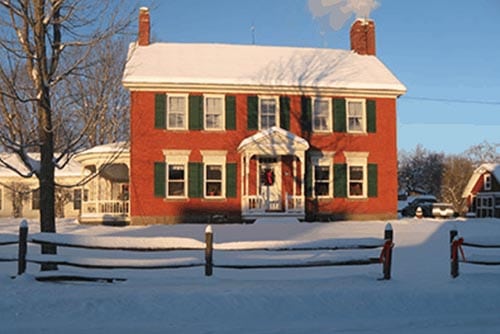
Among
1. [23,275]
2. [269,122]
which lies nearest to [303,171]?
[269,122]

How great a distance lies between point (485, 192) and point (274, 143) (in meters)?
23.0

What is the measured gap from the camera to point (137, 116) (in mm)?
24453

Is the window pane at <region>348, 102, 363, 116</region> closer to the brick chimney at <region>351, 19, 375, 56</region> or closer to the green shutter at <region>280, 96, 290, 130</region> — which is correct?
the green shutter at <region>280, 96, 290, 130</region>

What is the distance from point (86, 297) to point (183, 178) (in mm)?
17014

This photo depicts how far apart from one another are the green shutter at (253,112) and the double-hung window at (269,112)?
25cm

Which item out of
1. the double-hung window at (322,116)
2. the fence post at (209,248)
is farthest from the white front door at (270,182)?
the fence post at (209,248)

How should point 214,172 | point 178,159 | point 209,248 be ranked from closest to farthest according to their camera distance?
1. point 209,248
2. point 178,159
3. point 214,172

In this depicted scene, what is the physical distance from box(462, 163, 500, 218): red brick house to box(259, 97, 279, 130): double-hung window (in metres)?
20.3

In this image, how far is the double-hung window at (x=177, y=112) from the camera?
81.5 feet

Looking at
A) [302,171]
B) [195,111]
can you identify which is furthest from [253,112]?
[302,171]

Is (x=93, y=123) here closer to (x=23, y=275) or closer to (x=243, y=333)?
(x=23, y=275)

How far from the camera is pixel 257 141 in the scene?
2361 cm

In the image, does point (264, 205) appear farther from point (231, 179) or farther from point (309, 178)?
point (309, 178)

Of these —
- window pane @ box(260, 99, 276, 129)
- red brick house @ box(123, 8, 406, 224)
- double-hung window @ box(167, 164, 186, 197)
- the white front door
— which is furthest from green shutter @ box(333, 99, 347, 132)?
double-hung window @ box(167, 164, 186, 197)
